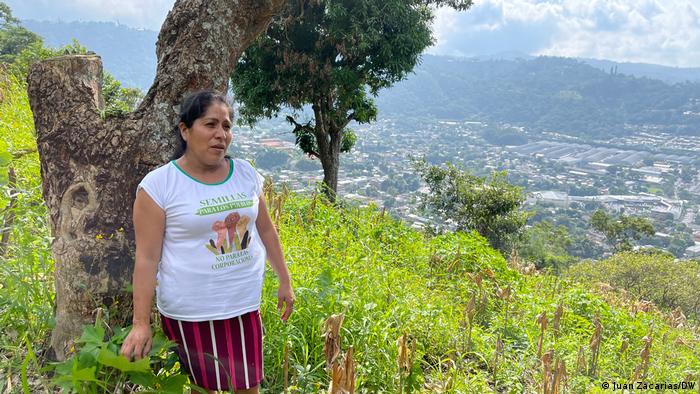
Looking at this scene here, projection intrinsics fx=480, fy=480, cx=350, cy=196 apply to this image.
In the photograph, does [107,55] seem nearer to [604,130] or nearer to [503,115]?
[503,115]

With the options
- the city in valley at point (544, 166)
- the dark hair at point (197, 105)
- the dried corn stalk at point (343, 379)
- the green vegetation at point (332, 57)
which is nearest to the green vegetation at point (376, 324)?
the dried corn stalk at point (343, 379)

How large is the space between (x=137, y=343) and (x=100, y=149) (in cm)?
109

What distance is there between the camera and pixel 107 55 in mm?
96312

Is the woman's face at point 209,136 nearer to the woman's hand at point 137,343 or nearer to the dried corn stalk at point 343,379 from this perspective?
the woman's hand at point 137,343

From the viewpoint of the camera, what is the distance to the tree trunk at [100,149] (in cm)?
220

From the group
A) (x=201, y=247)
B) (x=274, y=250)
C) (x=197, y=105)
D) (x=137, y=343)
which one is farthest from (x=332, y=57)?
(x=137, y=343)

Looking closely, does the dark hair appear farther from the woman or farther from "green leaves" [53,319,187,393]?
"green leaves" [53,319,187,393]

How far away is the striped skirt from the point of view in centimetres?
169

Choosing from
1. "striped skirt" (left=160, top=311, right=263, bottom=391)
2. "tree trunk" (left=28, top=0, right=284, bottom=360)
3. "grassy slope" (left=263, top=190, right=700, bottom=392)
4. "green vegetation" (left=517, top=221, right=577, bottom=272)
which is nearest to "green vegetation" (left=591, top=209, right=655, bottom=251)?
Answer: "green vegetation" (left=517, top=221, right=577, bottom=272)

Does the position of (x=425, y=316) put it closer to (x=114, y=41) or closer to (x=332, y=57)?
(x=332, y=57)

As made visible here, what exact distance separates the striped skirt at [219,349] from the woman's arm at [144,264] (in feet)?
0.39

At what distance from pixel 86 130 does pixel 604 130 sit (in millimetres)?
122536

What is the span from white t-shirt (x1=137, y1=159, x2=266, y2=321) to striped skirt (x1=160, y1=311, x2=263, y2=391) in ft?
0.19

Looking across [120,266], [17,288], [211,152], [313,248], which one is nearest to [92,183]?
[120,266]
